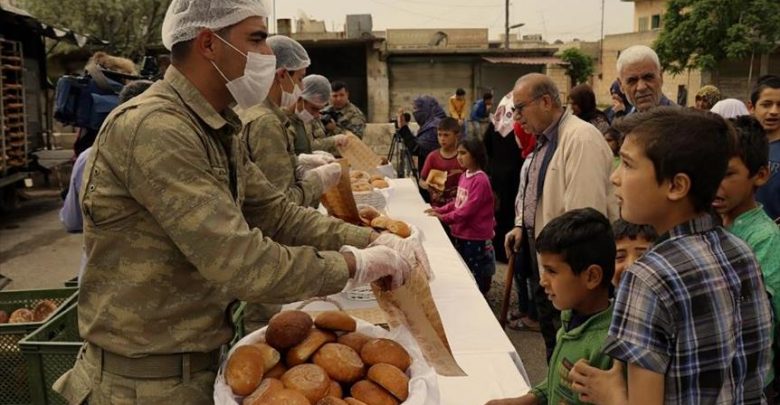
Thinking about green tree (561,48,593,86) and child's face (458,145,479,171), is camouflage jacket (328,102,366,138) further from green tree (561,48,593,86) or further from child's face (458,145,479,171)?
green tree (561,48,593,86)

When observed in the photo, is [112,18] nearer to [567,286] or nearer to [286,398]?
[567,286]

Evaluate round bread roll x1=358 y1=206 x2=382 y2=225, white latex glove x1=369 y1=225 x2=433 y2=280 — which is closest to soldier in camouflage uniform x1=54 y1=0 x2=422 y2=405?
white latex glove x1=369 y1=225 x2=433 y2=280

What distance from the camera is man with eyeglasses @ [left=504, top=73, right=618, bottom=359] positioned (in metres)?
3.33

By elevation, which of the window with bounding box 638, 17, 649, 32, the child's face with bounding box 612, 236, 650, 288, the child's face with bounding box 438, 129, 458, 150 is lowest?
the child's face with bounding box 612, 236, 650, 288

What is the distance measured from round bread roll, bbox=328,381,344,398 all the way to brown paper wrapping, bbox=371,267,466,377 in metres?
0.29

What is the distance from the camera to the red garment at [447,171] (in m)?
5.81

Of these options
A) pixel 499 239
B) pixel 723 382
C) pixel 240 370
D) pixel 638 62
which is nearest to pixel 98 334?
pixel 240 370

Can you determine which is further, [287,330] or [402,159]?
[402,159]

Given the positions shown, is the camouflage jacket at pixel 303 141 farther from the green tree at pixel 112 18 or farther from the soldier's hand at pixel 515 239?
the green tree at pixel 112 18

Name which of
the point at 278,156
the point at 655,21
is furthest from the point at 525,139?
the point at 655,21

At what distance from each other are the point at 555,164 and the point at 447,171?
2508 mm

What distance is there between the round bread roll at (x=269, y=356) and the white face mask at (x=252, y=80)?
68 cm

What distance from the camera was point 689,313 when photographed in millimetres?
1297

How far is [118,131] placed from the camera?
1.48 metres
